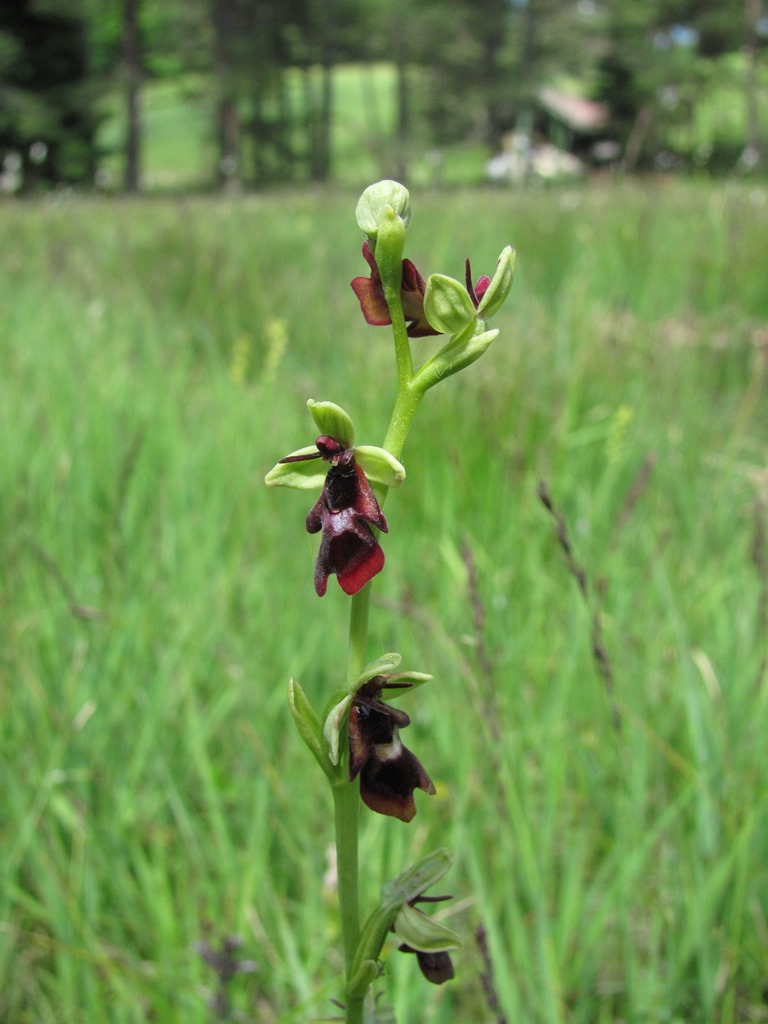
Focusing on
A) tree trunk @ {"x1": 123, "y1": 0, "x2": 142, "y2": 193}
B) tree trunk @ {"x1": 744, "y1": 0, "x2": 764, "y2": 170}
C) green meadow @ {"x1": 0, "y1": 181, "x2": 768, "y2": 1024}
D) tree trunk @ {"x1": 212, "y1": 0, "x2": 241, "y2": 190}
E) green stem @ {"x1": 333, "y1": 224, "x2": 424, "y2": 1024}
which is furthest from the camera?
tree trunk @ {"x1": 212, "y1": 0, "x2": 241, "y2": 190}

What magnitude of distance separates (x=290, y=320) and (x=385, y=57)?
3419 centimetres

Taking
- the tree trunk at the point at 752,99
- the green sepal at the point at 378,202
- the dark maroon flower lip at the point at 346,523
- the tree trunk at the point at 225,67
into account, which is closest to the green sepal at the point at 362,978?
the dark maroon flower lip at the point at 346,523

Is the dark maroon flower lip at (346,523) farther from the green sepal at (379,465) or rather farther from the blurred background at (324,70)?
the blurred background at (324,70)

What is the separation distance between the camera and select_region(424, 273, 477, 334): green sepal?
0.63 metres

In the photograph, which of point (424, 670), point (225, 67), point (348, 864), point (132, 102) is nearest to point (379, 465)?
point (348, 864)

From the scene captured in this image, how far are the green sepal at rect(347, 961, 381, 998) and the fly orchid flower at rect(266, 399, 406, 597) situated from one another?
26 centimetres

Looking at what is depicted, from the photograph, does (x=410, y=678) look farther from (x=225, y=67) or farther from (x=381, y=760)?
(x=225, y=67)

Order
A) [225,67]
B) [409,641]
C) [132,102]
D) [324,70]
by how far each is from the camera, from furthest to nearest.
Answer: [225,67] < [324,70] < [132,102] < [409,641]

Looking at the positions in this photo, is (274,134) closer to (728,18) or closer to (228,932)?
(728,18)

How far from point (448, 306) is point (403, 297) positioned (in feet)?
0.18

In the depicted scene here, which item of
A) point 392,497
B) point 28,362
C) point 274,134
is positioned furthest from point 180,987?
point 274,134

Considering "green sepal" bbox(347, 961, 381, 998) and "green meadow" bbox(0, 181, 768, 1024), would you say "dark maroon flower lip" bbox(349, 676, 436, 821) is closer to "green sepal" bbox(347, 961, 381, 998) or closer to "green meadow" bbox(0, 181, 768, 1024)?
"green sepal" bbox(347, 961, 381, 998)

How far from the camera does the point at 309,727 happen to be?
656mm

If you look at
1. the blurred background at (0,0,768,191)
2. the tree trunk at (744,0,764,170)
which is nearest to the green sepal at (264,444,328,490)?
the tree trunk at (744,0,764,170)
